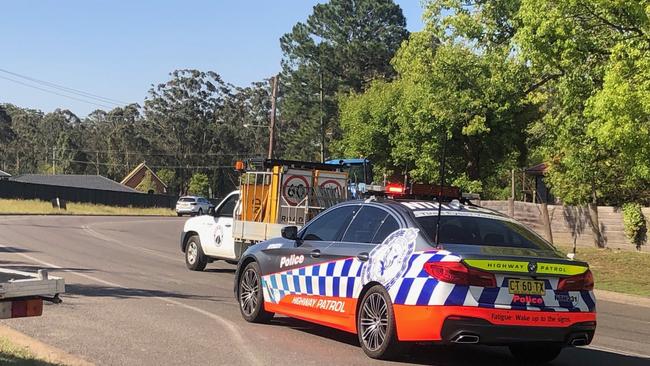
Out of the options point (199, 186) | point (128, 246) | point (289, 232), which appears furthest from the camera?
point (199, 186)

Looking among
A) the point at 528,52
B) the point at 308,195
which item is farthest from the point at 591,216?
the point at 308,195

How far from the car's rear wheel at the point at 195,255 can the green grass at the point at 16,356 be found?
28.8 ft

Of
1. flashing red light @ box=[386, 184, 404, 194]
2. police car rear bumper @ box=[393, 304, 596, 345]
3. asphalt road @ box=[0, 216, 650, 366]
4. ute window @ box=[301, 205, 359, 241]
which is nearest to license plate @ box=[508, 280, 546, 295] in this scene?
police car rear bumper @ box=[393, 304, 596, 345]

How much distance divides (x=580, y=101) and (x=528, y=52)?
6.99 ft

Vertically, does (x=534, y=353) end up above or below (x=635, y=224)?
below

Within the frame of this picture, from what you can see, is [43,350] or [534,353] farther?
[534,353]

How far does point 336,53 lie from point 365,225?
195ft

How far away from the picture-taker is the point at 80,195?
6338cm

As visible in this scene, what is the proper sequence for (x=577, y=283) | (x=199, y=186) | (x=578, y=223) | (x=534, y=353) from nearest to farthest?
(x=577, y=283) < (x=534, y=353) < (x=578, y=223) < (x=199, y=186)

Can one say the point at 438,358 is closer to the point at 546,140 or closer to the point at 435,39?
the point at 546,140

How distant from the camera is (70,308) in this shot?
9766mm

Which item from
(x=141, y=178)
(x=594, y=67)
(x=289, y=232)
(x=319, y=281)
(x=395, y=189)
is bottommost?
(x=319, y=281)

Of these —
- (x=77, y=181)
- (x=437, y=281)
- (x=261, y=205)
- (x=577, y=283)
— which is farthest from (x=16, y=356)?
(x=77, y=181)

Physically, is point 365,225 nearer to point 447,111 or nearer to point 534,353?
point 534,353
